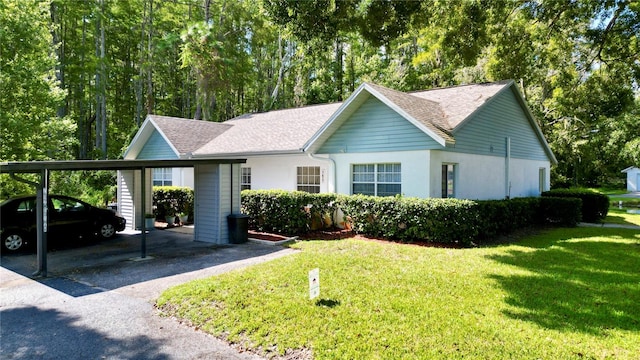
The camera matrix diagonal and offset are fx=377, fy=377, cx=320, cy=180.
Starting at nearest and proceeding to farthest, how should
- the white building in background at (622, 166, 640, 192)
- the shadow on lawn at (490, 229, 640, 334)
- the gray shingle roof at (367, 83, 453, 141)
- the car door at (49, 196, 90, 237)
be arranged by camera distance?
the shadow on lawn at (490, 229, 640, 334)
the car door at (49, 196, 90, 237)
the gray shingle roof at (367, 83, 453, 141)
the white building in background at (622, 166, 640, 192)

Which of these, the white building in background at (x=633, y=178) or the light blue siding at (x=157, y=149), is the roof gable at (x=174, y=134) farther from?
the white building in background at (x=633, y=178)

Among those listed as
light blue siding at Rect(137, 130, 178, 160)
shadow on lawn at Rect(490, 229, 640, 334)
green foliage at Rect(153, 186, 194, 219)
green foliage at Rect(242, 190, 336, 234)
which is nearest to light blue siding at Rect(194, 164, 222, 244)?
green foliage at Rect(242, 190, 336, 234)

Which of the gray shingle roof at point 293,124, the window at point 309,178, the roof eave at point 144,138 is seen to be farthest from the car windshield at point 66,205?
the window at point 309,178

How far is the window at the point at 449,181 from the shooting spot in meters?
13.3

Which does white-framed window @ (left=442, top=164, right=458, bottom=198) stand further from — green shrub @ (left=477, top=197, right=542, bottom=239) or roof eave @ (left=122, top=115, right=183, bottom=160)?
roof eave @ (left=122, top=115, right=183, bottom=160)

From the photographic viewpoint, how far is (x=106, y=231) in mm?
12742

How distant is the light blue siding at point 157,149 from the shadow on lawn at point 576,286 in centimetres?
1565

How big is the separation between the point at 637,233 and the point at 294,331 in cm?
1438

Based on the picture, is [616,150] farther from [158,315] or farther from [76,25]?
[76,25]

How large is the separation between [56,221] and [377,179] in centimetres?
1025

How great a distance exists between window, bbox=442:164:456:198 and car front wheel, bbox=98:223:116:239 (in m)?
11.5

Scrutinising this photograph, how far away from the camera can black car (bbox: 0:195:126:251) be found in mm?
10266

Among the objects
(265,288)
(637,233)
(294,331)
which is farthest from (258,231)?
(637,233)

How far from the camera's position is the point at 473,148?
14.0 metres
